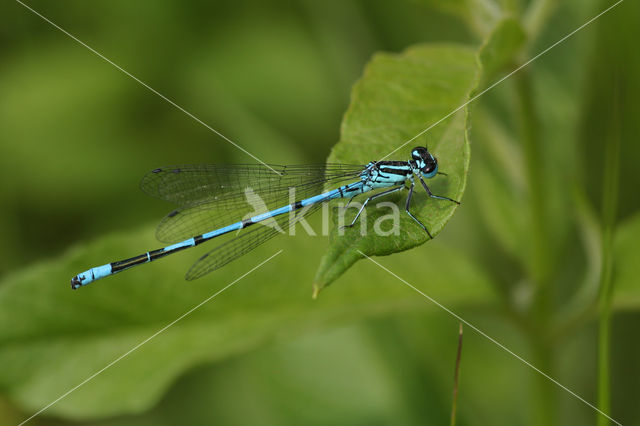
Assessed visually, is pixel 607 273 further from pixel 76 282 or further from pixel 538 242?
pixel 76 282

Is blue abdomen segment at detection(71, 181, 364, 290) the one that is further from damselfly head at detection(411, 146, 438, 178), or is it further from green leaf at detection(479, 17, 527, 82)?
green leaf at detection(479, 17, 527, 82)

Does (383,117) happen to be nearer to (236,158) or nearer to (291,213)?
(291,213)

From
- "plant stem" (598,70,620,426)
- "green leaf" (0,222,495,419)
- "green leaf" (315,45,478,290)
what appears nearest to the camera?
"green leaf" (315,45,478,290)

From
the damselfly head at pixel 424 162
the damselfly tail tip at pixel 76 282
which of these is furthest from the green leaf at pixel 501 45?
the damselfly tail tip at pixel 76 282

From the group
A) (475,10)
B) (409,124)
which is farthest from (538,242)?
(475,10)

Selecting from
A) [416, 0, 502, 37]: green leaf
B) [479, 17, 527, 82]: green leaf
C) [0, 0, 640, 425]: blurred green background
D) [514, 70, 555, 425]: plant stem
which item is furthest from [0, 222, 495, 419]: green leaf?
[416, 0, 502, 37]: green leaf

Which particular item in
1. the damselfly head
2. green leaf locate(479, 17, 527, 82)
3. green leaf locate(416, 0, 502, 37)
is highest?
green leaf locate(416, 0, 502, 37)

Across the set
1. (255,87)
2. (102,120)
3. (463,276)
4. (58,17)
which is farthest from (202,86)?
(463,276)

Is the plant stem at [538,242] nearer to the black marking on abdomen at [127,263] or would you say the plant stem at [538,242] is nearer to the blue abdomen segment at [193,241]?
the blue abdomen segment at [193,241]
